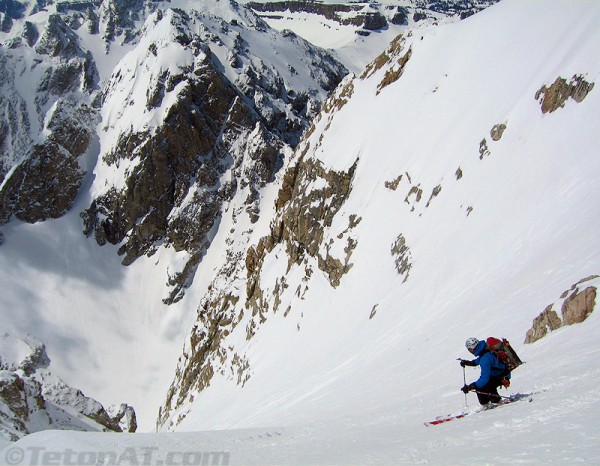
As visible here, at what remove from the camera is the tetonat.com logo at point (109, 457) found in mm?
7703

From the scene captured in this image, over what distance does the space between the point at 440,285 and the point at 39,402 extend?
4380cm

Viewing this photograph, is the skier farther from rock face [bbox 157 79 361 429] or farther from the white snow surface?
rock face [bbox 157 79 361 429]

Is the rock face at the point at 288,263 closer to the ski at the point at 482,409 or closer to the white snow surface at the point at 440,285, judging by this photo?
the white snow surface at the point at 440,285

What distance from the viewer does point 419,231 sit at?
96.1ft

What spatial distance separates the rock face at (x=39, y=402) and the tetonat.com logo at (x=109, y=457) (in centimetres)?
3058

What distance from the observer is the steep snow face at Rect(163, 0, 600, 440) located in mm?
16422

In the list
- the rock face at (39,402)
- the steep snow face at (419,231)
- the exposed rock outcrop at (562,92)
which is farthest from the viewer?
the rock face at (39,402)

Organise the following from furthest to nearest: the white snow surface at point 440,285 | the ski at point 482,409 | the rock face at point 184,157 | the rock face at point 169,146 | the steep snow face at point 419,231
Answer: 1. the rock face at point 169,146
2. the rock face at point 184,157
3. the steep snow face at point 419,231
4. the ski at point 482,409
5. the white snow surface at point 440,285

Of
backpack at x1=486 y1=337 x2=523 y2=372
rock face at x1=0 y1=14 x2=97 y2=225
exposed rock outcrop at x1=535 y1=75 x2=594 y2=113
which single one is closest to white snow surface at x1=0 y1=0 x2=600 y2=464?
exposed rock outcrop at x1=535 y1=75 x2=594 y2=113

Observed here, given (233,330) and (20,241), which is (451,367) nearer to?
(233,330)

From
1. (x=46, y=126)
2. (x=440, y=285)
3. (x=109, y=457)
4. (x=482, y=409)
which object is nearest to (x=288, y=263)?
(x=440, y=285)

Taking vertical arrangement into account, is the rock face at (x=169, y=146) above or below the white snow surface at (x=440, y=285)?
above

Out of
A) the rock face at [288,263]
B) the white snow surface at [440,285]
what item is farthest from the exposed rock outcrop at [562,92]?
the rock face at [288,263]

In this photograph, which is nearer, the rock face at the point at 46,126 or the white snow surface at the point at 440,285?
the white snow surface at the point at 440,285
